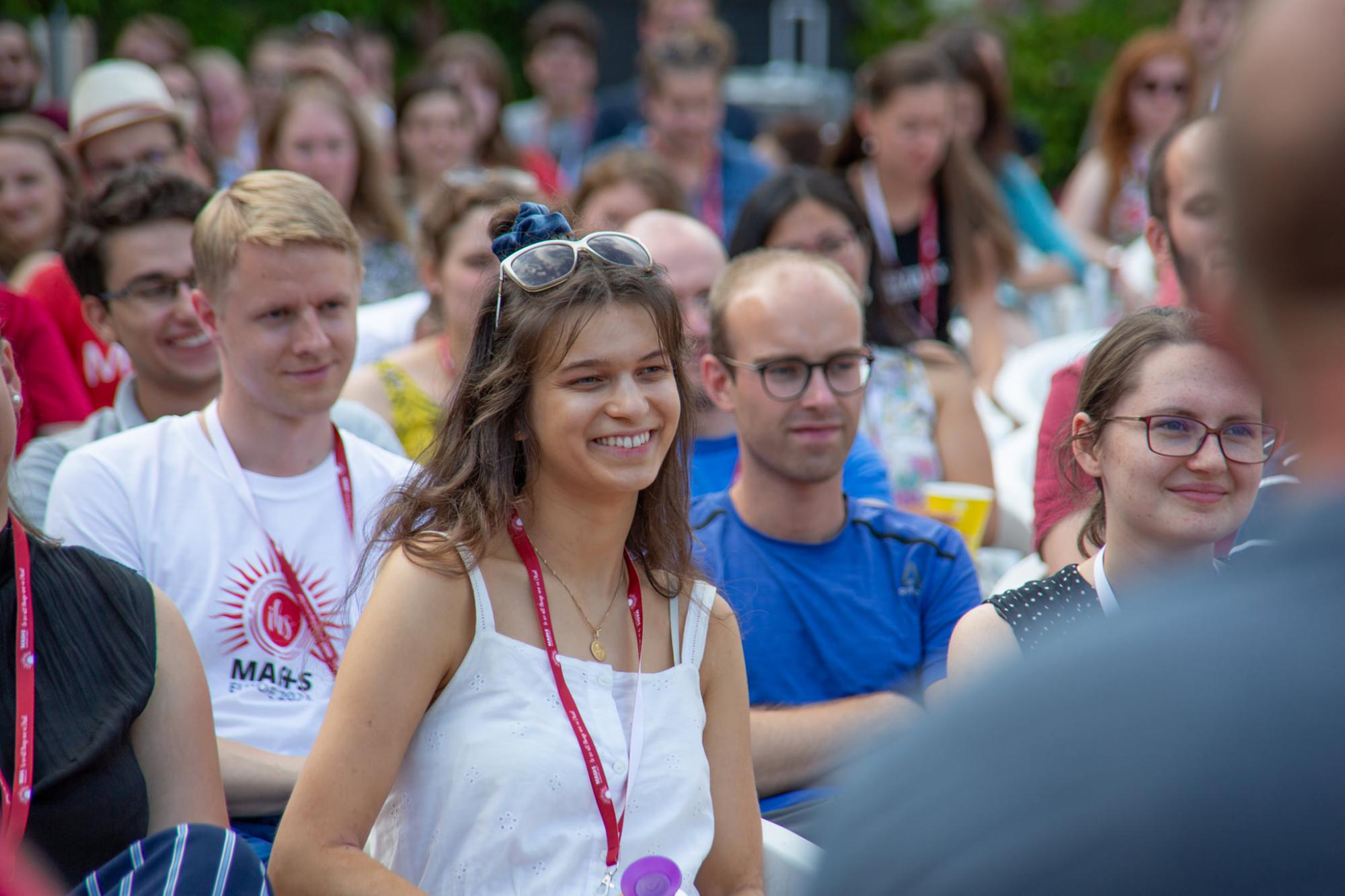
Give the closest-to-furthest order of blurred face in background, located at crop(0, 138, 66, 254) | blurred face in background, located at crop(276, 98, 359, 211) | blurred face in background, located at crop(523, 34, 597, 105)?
1. blurred face in background, located at crop(0, 138, 66, 254)
2. blurred face in background, located at crop(276, 98, 359, 211)
3. blurred face in background, located at crop(523, 34, 597, 105)

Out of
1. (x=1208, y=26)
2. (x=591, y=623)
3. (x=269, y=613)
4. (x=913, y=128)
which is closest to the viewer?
(x=591, y=623)

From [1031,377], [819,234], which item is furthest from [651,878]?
[1031,377]

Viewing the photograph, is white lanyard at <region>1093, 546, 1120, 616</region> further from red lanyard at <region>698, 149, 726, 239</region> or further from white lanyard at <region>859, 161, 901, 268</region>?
red lanyard at <region>698, 149, 726, 239</region>

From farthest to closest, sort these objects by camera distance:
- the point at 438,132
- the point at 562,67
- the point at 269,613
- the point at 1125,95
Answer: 1. the point at 562,67
2. the point at 1125,95
3. the point at 438,132
4. the point at 269,613

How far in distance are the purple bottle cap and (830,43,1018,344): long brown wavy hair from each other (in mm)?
3847

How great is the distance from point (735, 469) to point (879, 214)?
228 cm

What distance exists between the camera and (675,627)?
219 centimetres

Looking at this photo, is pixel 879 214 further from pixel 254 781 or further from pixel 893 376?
pixel 254 781

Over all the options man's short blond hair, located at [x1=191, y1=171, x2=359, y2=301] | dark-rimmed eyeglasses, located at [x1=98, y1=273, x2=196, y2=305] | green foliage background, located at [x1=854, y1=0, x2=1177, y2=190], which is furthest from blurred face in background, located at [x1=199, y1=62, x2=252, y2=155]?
green foliage background, located at [x1=854, y1=0, x2=1177, y2=190]

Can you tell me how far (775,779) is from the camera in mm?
2580

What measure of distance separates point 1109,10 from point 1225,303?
38.8 feet

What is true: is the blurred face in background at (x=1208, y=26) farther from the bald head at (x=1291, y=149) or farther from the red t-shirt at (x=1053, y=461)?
the bald head at (x=1291, y=149)

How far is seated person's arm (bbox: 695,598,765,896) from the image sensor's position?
2139 mm

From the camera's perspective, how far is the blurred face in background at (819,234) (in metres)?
4.09
